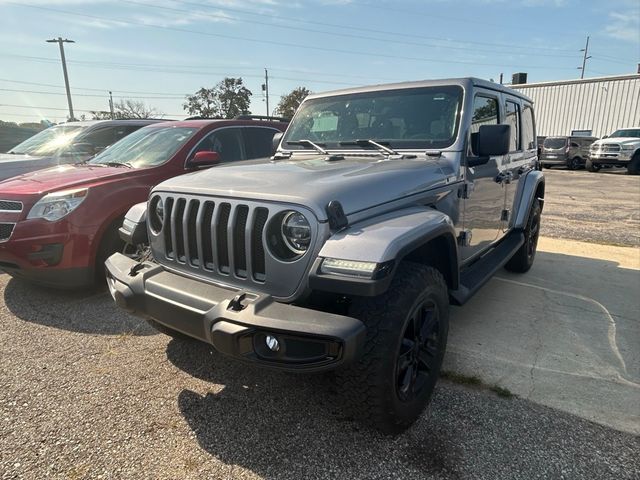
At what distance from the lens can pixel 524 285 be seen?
4.83 metres

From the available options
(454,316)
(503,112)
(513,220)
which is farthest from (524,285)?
(503,112)

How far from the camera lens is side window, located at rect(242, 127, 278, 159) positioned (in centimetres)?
575

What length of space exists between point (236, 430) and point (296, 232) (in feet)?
3.78

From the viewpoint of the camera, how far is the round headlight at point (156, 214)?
9.01ft

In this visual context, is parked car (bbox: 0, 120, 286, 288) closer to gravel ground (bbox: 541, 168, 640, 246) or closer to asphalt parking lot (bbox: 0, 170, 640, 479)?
asphalt parking lot (bbox: 0, 170, 640, 479)

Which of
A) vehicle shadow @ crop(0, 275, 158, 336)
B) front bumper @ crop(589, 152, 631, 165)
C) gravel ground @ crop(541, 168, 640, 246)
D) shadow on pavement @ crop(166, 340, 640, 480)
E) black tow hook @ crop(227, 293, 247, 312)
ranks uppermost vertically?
black tow hook @ crop(227, 293, 247, 312)

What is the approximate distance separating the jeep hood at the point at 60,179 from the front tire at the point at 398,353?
3319 millimetres

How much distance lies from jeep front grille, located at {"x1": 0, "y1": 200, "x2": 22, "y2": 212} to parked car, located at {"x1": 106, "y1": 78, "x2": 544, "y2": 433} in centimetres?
157

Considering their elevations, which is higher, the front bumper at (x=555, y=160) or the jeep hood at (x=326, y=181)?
the jeep hood at (x=326, y=181)

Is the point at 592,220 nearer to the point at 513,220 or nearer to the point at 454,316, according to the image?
the point at 513,220

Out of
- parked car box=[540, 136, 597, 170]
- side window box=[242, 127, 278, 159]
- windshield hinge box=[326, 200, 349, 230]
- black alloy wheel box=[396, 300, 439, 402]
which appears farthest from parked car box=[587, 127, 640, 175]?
windshield hinge box=[326, 200, 349, 230]

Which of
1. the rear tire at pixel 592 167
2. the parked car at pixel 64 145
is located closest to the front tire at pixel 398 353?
the parked car at pixel 64 145

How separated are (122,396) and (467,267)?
9.12 feet

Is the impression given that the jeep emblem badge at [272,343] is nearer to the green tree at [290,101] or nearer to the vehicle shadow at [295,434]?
the vehicle shadow at [295,434]
